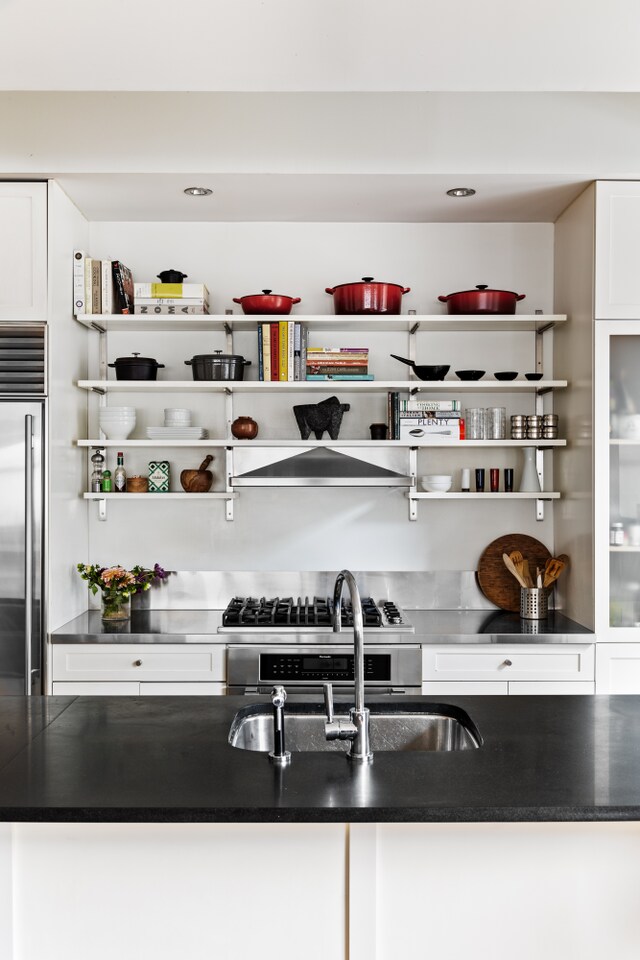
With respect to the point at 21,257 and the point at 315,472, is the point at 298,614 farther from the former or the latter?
the point at 21,257

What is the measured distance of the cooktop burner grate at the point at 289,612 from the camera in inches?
134

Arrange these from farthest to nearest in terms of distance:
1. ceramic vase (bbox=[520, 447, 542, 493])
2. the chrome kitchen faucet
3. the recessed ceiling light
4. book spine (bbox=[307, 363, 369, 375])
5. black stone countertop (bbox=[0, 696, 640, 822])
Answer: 1. ceramic vase (bbox=[520, 447, 542, 493])
2. book spine (bbox=[307, 363, 369, 375])
3. the recessed ceiling light
4. the chrome kitchen faucet
5. black stone countertop (bbox=[0, 696, 640, 822])

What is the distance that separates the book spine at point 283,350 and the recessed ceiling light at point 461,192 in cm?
89

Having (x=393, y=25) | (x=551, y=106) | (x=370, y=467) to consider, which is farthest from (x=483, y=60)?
(x=370, y=467)

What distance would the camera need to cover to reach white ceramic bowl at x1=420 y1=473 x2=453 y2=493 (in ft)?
12.4

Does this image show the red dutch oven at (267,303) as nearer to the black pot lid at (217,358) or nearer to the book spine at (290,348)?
the book spine at (290,348)

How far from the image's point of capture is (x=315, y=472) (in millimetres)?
3520

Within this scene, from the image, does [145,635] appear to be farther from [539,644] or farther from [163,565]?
[539,644]

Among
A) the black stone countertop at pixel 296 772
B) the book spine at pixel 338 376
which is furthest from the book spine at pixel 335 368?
the black stone countertop at pixel 296 772

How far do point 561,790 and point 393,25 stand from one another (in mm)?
2031

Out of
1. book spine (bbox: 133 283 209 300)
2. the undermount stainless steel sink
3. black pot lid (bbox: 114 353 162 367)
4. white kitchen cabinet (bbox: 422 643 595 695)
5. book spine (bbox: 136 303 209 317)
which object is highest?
book spine (bbox: 133 283 209 300)

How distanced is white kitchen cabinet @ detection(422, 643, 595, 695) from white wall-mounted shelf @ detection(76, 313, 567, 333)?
1.41 meters

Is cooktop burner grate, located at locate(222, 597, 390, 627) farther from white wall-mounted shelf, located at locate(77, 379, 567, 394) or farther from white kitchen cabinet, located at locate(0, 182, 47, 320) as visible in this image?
white kitchen cabinet, located at locate(0, 182, 47, 320)

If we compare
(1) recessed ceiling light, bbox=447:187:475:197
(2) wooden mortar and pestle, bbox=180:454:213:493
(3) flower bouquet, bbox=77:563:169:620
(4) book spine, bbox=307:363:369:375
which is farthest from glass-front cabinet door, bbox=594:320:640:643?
(3) flower bouquet, bbox=77:563:169:620
